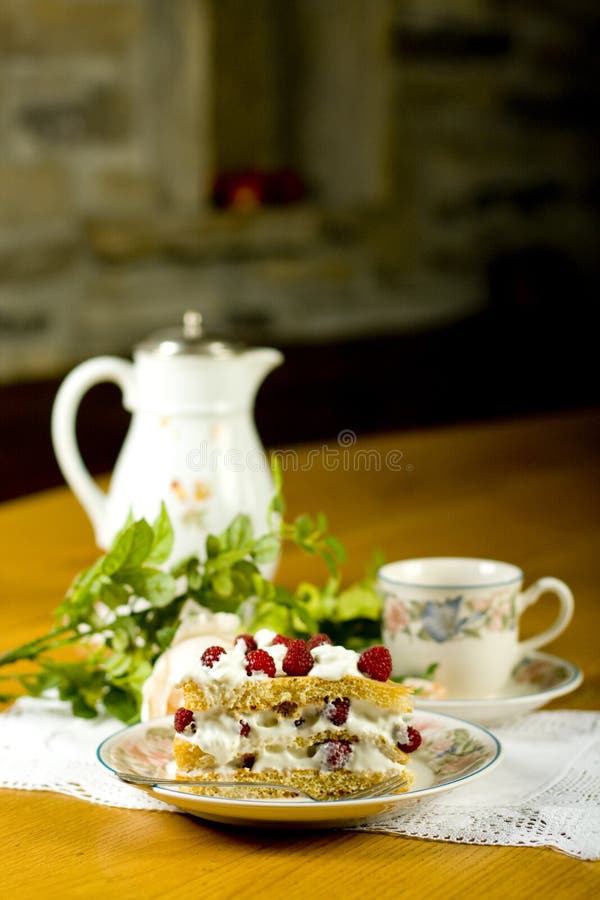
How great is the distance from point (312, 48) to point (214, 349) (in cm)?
294

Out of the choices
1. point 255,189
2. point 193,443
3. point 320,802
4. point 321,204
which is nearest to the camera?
point 320,802

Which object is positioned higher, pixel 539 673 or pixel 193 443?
pixel 193 443

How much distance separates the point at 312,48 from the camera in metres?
3.76

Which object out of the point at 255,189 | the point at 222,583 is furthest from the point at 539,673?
the point at 255,189

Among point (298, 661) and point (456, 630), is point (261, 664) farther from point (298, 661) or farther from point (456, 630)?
point (456, 630)

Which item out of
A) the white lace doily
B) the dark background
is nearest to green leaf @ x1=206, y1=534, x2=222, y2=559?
the white lace doily

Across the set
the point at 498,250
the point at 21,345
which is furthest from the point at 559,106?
the point at 21,345

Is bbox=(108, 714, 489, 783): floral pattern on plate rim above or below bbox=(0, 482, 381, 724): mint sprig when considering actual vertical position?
below

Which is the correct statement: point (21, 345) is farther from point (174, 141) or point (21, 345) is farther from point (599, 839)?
point (599, 839)

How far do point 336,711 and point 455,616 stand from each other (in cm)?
21

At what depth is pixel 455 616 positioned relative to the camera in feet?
2.71

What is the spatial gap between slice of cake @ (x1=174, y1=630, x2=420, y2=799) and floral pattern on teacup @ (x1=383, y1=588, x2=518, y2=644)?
0.18 m

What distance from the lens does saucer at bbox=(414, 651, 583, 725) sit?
0.78 m

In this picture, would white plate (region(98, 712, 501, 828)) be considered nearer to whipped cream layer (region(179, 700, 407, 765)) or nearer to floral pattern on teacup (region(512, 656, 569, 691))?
whipped cream layer (region(179, 700, 407, 765))
